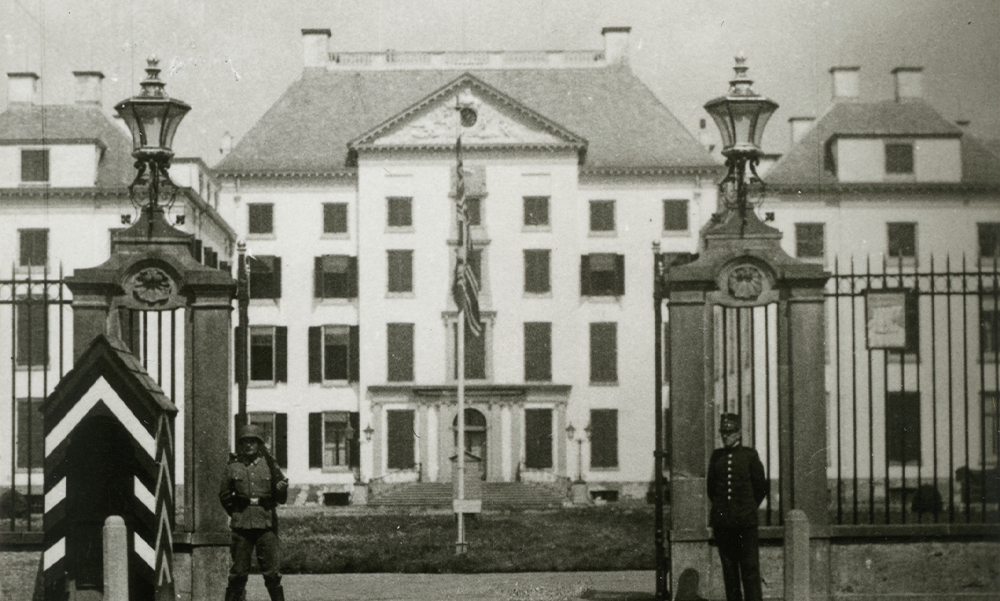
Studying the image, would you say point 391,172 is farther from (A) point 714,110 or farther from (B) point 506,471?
(A) point 714,110

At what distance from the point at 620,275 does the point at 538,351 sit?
11.9ft

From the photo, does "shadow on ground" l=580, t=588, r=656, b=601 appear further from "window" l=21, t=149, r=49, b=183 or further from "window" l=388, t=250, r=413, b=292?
"window" l=388, t=250, r=413, b=292

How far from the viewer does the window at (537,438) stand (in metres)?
46.1

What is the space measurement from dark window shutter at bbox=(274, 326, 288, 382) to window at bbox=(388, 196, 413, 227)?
4931mm

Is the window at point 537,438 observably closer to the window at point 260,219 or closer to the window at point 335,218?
the window at point 335,218

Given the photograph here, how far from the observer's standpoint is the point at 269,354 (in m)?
46.6

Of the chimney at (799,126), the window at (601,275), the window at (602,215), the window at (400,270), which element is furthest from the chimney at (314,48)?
the chimney at (799,126)

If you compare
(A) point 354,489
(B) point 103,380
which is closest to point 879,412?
(A) point 354,489

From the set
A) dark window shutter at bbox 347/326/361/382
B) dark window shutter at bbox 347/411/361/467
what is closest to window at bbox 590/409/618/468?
dark window shutter at bbox 347/411/361/467

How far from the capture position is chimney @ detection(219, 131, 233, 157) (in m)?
50.1

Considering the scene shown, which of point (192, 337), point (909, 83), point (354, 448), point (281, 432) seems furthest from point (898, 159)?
point (192, 337)

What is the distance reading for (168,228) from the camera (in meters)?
11.8

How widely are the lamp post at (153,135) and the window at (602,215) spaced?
3554 cm

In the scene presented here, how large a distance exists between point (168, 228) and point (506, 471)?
35088 mm
